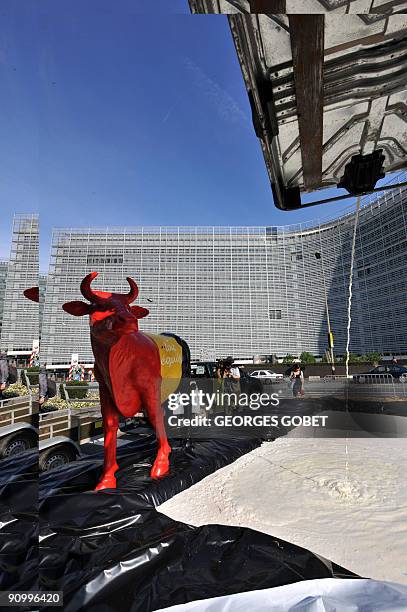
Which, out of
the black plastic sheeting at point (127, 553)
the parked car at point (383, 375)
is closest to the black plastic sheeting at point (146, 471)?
the black plastic sheeting at point (127, 553)

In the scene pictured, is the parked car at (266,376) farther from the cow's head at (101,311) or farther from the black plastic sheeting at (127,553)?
the cow's head at (101,311)

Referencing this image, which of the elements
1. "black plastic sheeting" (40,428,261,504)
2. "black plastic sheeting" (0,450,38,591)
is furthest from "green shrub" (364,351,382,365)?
"black plastic sheeting" (0,450,38,591)

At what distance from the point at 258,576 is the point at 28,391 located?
1016mm

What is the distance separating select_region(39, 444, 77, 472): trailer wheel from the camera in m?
1.95

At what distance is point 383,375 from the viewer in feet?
18.0

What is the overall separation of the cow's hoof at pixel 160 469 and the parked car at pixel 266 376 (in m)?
1.63

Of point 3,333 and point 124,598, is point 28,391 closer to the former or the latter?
point 3,333

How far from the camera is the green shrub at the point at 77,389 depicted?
1.89 m

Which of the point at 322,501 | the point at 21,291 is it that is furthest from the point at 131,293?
the point at 322,501

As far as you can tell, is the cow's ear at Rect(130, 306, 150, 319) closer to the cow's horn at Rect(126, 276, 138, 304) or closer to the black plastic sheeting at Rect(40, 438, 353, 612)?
the cow's horn at Rect(126, 276, 138, 304)

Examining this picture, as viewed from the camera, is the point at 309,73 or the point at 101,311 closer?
the point at 309,73

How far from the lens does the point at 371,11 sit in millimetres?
608

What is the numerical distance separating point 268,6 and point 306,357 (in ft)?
15.7

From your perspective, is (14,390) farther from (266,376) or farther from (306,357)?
(306,357)
